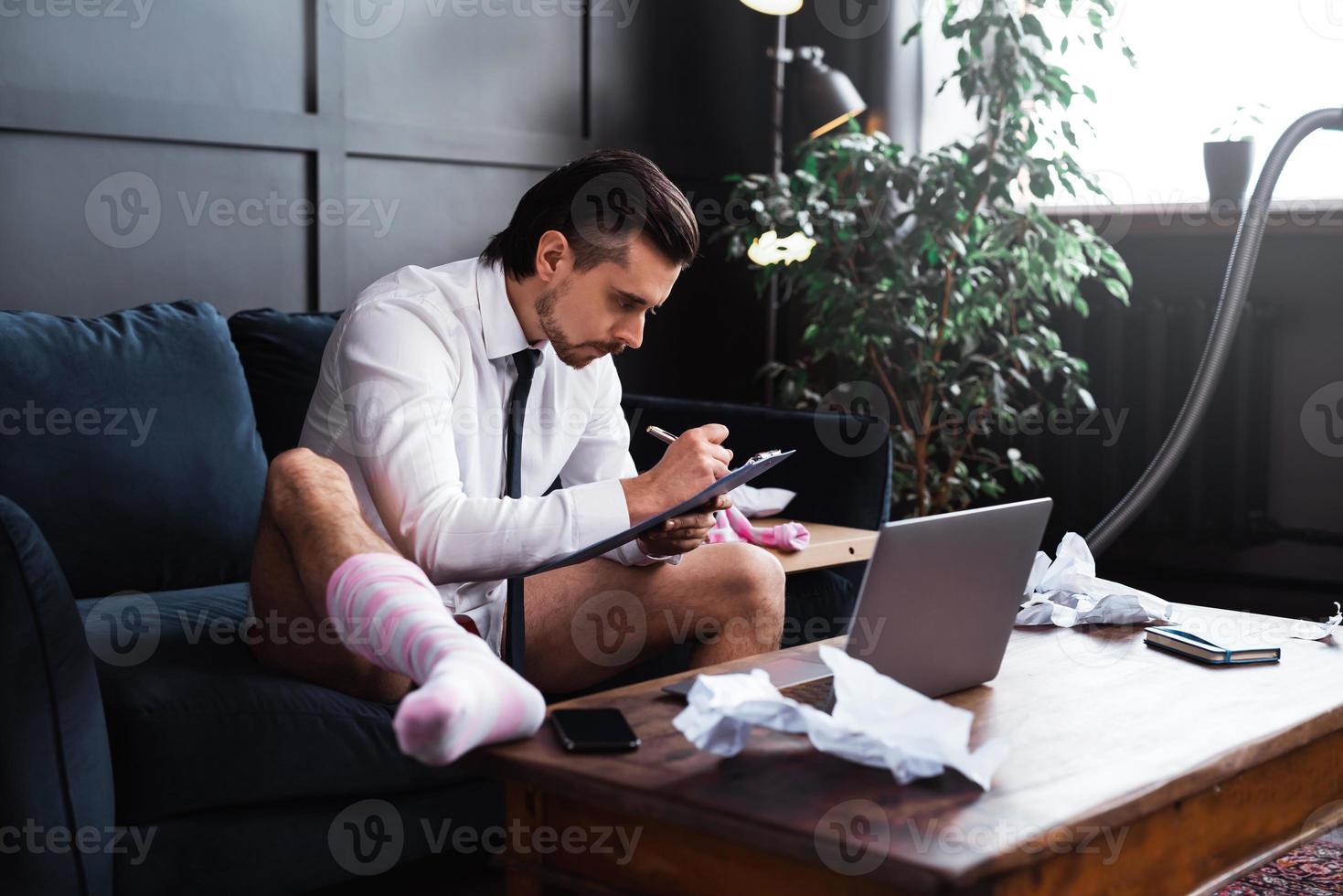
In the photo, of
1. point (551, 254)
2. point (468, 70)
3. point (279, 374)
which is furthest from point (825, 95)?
point (551, 254)

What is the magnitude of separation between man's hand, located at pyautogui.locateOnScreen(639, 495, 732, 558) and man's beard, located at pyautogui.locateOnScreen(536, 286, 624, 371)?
0.27 metres

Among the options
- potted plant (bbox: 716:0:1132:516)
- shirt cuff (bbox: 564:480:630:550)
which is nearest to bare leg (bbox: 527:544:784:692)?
shirt cuff (bbox: 564:480:630:550)

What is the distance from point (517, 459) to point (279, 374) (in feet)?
2.43

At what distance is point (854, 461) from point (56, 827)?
1.49 metres

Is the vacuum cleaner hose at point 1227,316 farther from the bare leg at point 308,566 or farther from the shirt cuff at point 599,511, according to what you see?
the bare leg at point 308,566

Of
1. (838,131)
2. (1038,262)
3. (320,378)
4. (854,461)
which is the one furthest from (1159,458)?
(320,378)

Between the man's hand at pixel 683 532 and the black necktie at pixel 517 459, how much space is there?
180 millimetres

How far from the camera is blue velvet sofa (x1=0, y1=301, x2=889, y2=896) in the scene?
144 centimetres

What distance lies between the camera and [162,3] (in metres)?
2.55

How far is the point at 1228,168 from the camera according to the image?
11.0 ft

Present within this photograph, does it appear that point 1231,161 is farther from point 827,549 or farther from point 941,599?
point 941,599

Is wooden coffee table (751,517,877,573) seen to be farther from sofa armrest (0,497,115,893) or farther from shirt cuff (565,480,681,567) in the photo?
sofa armrest (0,497,115,893)

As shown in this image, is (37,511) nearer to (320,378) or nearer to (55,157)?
(320,378)

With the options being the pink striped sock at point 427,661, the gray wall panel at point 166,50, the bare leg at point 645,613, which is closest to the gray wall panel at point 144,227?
the gray wall panel at point 166,50
